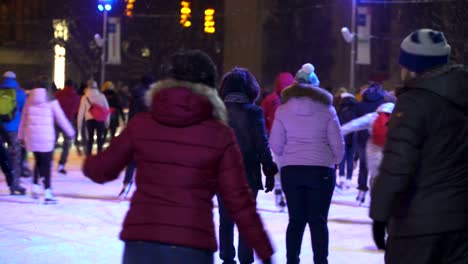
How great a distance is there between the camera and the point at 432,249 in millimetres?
3625

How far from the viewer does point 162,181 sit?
144 inches

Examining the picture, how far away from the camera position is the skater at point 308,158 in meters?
6.36

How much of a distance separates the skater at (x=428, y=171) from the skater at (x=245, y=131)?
122 inches

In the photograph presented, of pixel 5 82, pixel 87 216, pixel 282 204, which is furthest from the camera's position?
pixel 5 82

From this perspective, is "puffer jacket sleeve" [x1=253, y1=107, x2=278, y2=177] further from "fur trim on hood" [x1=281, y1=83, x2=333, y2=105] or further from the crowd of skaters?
the crowd of skaters

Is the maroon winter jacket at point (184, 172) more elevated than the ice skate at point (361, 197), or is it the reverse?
the maroon winter jacket at point (184, 172)

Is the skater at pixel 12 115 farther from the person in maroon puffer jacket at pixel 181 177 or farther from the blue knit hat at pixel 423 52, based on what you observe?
the blue knit hat at pixel 423 52

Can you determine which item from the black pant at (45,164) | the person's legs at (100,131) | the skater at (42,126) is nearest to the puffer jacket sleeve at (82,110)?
the person's legs at (100,131)

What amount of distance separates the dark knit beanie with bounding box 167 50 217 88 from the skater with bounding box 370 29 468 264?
86 cm

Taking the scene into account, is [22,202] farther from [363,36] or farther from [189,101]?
[363,36]

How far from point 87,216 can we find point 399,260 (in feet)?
22.3

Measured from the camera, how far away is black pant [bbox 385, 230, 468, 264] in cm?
362

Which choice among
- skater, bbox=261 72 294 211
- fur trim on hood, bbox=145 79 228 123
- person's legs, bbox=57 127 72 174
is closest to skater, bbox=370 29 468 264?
fur trim on hood, bbox=145 79 228 123

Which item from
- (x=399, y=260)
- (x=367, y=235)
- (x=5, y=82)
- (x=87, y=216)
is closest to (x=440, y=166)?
(x=399, y=260)
